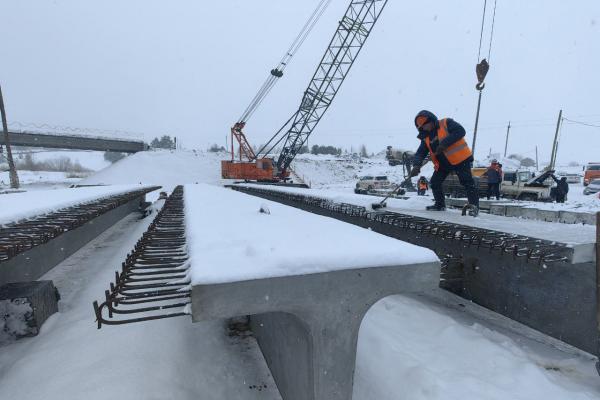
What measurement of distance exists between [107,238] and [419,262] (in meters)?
8.01

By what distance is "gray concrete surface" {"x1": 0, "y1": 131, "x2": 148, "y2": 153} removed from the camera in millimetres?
37594

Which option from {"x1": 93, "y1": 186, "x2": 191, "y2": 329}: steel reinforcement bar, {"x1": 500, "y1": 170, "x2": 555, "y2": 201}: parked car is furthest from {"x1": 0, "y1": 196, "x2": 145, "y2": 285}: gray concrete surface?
{"x1": 500, "y1": 170, "x2": 555, "y2": 201}: parked car

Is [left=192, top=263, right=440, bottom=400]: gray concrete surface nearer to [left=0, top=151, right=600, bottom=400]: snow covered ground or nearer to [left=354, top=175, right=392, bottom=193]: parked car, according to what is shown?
[left=0, top=151, right=600, bottom=400]: snow covered ground

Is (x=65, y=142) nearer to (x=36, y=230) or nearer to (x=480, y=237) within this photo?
(x=36, y=230)

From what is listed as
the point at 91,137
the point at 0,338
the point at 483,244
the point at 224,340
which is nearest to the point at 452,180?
the point at 483,244

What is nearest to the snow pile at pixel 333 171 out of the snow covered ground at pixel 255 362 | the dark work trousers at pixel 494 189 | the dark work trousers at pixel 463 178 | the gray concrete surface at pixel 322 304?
the dark work trousers at pixel 494 189

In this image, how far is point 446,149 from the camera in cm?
511

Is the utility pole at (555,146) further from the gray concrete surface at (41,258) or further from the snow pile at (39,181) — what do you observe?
the snow pile at (39,181)

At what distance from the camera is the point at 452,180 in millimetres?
18422

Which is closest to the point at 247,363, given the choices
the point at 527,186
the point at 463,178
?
the point at 463,178

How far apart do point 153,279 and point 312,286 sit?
3.13 ft

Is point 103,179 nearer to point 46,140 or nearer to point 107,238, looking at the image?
point 46,140

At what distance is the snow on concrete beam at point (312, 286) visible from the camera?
1485 millimetres

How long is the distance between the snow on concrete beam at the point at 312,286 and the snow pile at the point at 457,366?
826 mm
